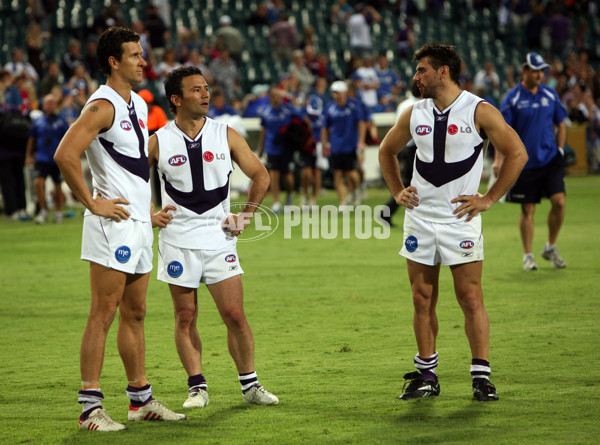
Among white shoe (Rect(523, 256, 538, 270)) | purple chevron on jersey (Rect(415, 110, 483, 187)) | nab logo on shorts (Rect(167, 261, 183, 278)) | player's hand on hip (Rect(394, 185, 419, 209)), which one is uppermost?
purple chevron on jersey (Rect(415, 110, 483, 187))

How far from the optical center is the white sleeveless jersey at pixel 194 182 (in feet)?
17.4

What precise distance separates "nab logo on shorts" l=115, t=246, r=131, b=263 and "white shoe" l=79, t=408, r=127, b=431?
831mm

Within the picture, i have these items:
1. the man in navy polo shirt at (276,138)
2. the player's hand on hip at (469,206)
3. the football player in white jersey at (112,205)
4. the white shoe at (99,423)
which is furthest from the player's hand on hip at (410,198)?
the man in navy polo shirt at (276,138)

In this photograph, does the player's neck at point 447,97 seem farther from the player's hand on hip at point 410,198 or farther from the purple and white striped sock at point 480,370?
the purple and white striped sock at point 480,370

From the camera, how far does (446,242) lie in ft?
17.6

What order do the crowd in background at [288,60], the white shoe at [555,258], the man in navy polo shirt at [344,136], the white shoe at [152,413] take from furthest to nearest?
the crowd in background at [288,60] → the man in navy polo shirt at [344,136] → the white shoe at [555,258] → the white shoe at [152,413]

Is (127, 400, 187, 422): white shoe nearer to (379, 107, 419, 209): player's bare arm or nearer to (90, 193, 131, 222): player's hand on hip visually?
(90, 193, 131, 222): player's hand on hip

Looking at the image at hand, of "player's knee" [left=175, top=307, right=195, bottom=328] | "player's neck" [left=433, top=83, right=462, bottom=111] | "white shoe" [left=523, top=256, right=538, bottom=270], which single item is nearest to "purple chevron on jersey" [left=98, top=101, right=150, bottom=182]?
"player's knee" [left=175, top=307, right=195, bottom=328]

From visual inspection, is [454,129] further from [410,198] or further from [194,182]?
[194,182]

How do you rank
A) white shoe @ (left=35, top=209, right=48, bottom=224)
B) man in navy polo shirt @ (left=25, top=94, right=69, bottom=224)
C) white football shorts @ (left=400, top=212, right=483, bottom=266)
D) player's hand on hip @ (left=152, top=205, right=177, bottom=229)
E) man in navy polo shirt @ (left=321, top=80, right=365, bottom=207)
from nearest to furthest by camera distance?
player's hand on hip @ (left=152, top=205, right=177, bottom=229) → white football shorts @ (left=400, top=212, right=483, bottom=266) → man in navy polo shirt @ (left=25, top=94, right=69, bottom=224) → white shoe @ (left=35, top=209, right=48, bottom=224) → man in navy polo shirt @ (left=321, top=80, right=365, bottom=207)

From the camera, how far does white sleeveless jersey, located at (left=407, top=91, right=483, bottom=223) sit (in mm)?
5344

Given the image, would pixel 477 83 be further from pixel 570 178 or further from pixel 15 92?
pixel 15 92

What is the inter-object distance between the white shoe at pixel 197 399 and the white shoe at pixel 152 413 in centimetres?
22

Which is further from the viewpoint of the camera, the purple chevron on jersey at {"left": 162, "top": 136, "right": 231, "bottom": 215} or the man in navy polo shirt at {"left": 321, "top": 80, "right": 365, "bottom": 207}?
the man in navy polo shirt at {"left": 321, "top": 80, "right": 365, "bottom": 207}
